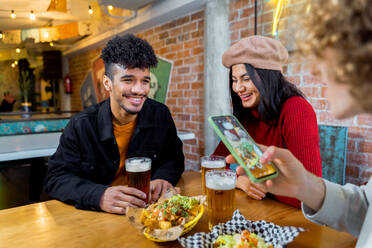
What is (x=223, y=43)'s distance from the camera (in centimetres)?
259

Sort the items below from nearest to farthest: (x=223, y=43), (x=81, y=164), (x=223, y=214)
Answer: (x=223, y=214) → (x=81, y=164) → (x=223, y=43)

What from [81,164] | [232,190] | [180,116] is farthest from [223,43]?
[232,190]

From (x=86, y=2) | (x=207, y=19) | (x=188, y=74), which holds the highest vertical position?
(x=86, y=2)

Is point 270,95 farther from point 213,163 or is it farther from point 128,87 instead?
point 128,87

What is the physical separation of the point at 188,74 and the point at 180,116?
52 cm

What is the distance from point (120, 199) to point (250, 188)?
1.71ft

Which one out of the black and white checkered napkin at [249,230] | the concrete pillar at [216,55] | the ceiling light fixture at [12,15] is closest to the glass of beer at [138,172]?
the black and white checkered napkin at [249,230]

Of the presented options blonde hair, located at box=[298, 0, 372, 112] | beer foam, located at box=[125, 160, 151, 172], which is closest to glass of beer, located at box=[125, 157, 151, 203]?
beer foam, located at box=[125, 160, 151, 172]

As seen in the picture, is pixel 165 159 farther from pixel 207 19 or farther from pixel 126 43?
pixel 207 19

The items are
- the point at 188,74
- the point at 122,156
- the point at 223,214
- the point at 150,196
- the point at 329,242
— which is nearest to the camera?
the point at 329,242

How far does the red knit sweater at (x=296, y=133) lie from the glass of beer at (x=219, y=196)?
0.32m

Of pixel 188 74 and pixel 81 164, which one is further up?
pixel 188 74

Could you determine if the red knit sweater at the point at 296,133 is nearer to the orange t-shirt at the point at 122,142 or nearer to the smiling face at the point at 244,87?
the smiling face at the point at 244,87

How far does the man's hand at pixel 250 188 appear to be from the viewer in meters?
1.11
